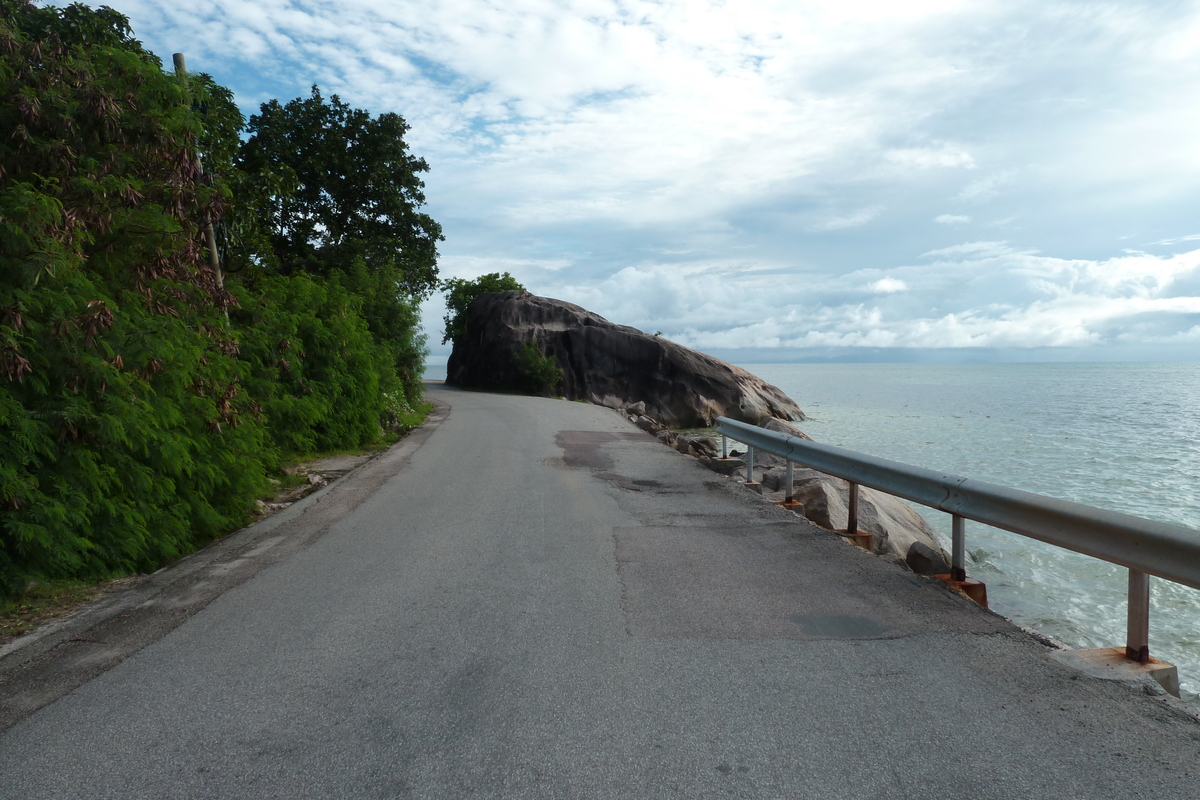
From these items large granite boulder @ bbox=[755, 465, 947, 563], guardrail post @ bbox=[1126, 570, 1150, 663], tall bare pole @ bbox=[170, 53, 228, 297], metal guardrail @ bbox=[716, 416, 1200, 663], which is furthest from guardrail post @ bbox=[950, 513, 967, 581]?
tall bare pole @ bbox=[170, 53, 228, 297]

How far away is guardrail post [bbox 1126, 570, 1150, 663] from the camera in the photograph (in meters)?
4.14

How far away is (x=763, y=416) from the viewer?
127 feet

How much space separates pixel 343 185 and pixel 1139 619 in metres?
32.0

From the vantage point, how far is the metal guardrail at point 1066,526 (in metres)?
4.00

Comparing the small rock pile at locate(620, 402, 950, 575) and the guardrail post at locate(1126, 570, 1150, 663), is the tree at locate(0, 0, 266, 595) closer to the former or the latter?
the small rock pile at locate(620, 402, 950, 575)

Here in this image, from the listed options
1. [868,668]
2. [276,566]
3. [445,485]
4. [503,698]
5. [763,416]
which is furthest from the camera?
[763,416]

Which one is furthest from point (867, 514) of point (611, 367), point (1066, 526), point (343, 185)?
point (611, 367)

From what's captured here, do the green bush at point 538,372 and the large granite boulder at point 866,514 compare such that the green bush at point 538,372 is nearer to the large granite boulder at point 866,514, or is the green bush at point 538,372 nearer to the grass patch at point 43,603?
the large granite boulder at point 866,514

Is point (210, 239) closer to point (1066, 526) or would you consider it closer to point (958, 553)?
point (958, 553)

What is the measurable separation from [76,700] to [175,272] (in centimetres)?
435

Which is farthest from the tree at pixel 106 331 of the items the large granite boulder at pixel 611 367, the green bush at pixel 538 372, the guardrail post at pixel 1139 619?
the green bush at pixel 538 372

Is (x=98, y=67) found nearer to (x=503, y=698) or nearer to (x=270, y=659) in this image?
(x=270, y=659)

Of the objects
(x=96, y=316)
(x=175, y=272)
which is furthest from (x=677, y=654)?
(x=175, y=272)

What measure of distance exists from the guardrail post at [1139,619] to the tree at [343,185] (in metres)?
27.9
